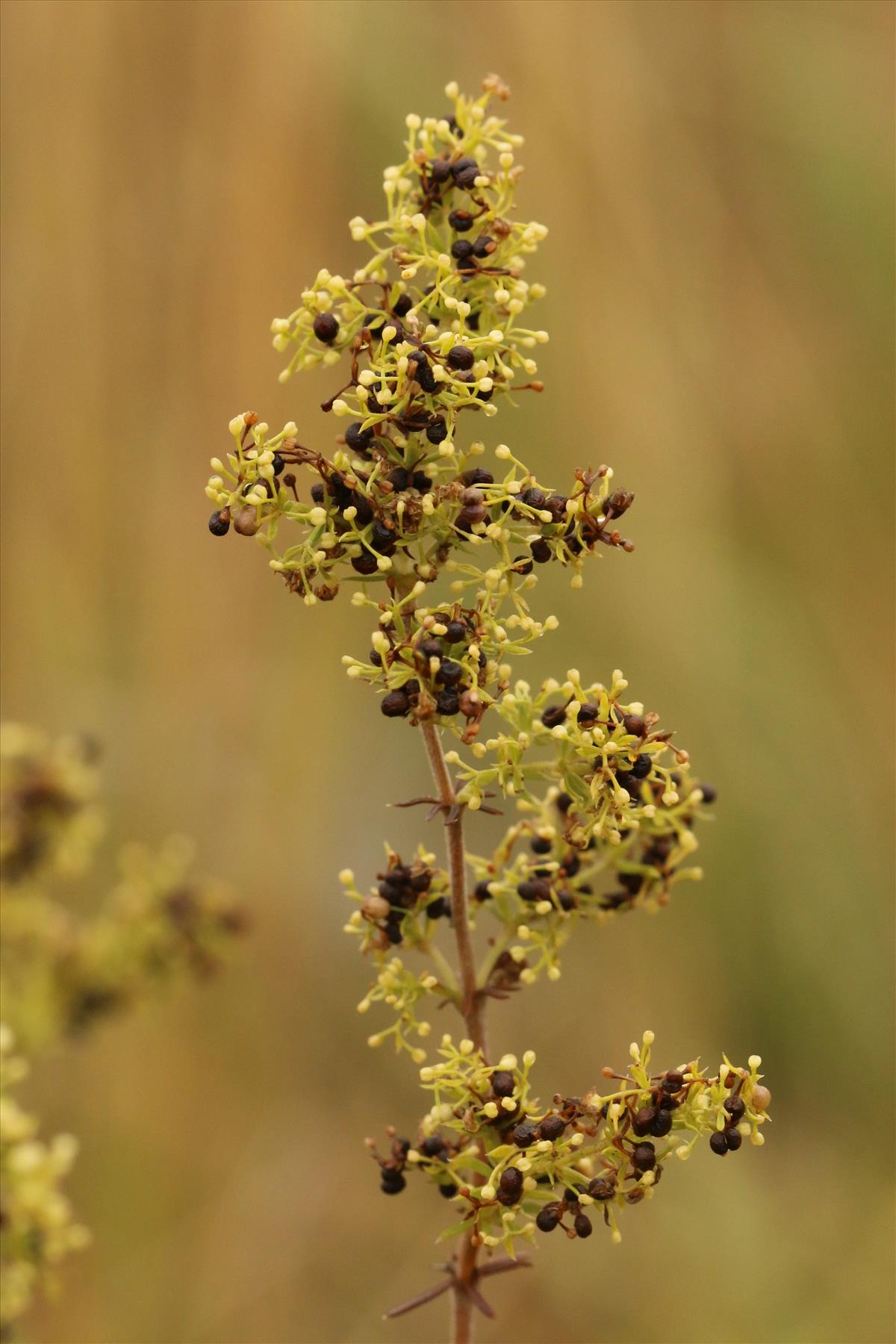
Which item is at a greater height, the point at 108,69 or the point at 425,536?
the point at 108,69

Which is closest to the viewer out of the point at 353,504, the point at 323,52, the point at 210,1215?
the point at 353,504

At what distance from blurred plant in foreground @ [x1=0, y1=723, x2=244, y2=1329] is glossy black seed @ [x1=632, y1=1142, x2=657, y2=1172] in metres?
1.48

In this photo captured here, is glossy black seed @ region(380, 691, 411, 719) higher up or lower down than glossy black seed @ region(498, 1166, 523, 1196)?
higher up

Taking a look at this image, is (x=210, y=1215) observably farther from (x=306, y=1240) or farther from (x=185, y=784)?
(x=185, y=784)

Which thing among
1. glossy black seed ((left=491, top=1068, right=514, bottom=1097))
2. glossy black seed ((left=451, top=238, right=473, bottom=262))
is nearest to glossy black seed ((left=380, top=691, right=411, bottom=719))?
glossy black seed ((left=491, top=1068, right=514, bottom=1097))

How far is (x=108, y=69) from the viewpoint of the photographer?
566cm

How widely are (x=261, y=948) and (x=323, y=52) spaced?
3682mm

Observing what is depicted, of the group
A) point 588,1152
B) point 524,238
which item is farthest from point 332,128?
point 588,1152

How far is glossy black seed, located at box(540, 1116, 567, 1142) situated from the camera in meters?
1.89

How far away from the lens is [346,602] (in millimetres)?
5680

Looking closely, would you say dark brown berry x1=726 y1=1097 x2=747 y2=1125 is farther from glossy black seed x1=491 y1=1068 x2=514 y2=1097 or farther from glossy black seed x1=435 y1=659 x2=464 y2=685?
glossy black seed x1=435 y1=659 x2=464 y2=685

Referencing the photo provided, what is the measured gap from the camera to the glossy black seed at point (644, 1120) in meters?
1.88

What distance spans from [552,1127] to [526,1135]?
0.14 ft

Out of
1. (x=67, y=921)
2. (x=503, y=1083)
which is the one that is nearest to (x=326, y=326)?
(x=503, y=1083)
